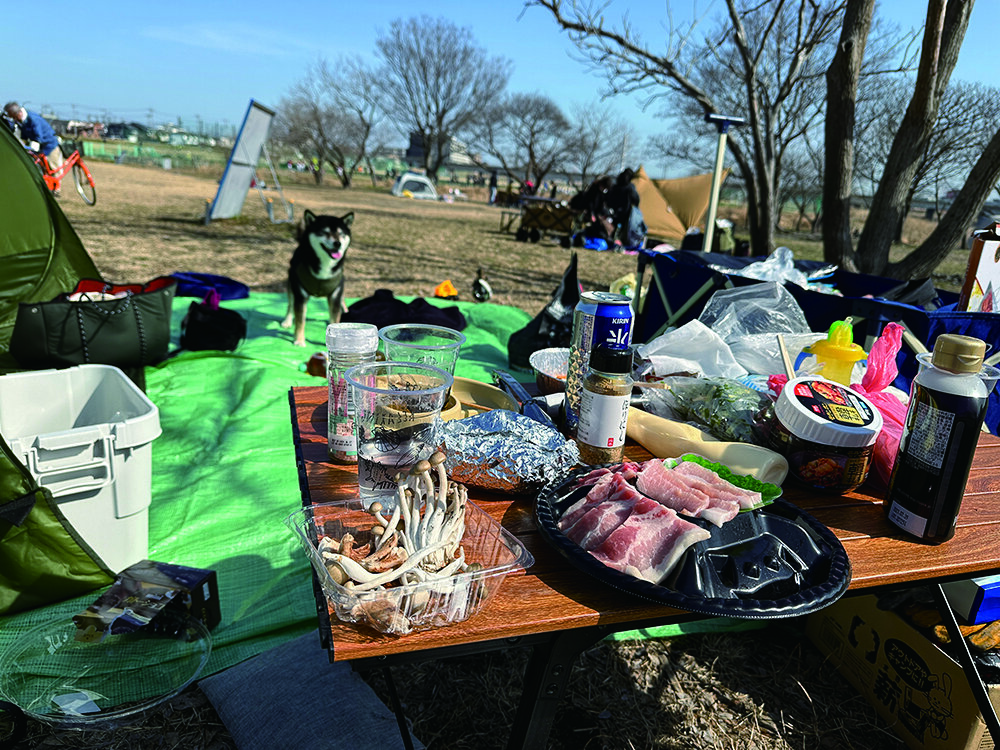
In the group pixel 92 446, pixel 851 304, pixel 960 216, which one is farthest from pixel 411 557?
pixel 960 216

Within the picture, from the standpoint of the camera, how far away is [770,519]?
1274 mm

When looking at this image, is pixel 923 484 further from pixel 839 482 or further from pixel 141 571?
pixel 141 571

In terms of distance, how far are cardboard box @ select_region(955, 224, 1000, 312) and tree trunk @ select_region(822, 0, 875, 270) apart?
2742mm

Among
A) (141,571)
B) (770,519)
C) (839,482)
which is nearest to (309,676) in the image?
(141,571)

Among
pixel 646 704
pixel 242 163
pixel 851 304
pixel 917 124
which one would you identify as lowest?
pixel 646 704

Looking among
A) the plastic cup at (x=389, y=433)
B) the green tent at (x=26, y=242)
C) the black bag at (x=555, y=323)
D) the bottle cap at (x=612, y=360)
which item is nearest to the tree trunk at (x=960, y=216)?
the black bag at (x=555, y=323)

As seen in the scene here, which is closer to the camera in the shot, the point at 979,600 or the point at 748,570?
the point at 748,570

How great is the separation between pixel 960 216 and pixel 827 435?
449 centimetres

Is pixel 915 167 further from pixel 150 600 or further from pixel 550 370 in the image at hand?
pixel 150 600

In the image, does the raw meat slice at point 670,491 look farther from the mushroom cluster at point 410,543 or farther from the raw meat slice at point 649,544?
the mushroom cluster at point 410,543

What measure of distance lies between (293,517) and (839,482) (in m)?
1.26

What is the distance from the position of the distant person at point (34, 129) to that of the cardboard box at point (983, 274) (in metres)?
13.5

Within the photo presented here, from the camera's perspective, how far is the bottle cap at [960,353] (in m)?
1.19

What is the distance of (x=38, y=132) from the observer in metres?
11.1
